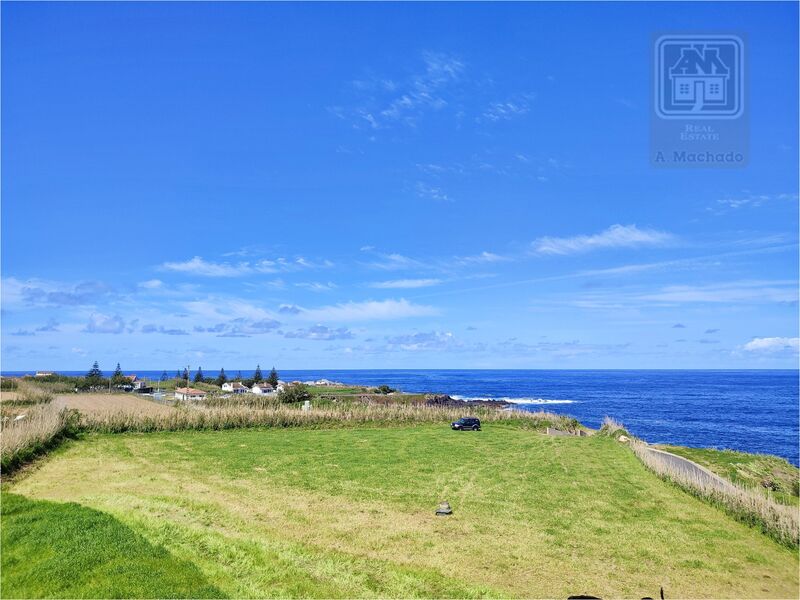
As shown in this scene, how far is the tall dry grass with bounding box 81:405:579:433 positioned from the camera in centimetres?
3297

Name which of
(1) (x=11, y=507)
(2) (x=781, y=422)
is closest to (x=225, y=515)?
(1) (x=11, y=507)

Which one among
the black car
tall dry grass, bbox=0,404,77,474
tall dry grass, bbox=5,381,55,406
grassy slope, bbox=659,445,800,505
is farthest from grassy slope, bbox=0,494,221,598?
tall dry grass, bbox=5,381,55,406

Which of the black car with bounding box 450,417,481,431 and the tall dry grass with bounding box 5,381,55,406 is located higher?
the tall dry grass with bounding box 5,381,55,406

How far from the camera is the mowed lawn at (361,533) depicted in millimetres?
9508

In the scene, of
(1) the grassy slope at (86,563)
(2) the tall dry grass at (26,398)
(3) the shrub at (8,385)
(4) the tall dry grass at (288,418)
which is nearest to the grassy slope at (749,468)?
(4) the tall dry grass at (288,418)

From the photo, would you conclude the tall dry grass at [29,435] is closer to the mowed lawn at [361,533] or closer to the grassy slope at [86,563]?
the mowed lawn at [361,533]

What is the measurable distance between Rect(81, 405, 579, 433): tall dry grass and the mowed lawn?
Result: 8782mm

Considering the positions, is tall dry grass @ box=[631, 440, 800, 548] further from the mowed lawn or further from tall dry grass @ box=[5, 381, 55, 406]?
tall dry grass @ box=[5, 381, 55, 406]

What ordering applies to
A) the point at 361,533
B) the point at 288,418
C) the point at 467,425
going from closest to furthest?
the point at 361,533 < the point at 288,418 < the point at 467,425

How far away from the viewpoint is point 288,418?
128ft

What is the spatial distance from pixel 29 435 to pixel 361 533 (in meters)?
17.1

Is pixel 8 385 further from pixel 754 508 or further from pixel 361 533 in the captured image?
pixel 754 508

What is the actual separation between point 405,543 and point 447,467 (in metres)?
→ 11.0

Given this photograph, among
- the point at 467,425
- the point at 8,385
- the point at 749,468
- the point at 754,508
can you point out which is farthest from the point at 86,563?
the point at 8,385
